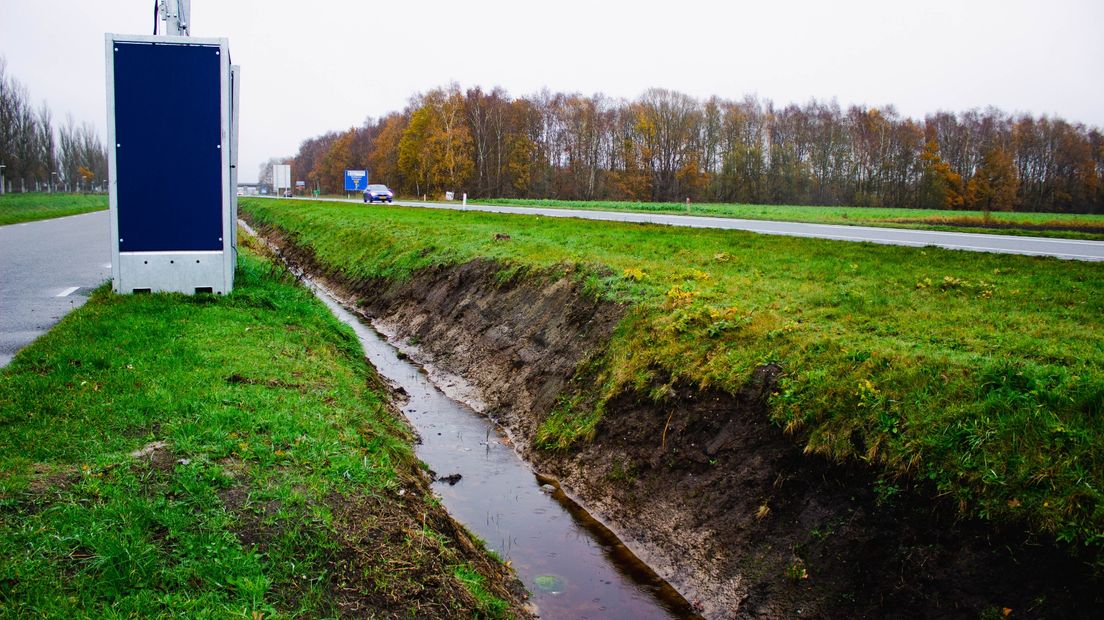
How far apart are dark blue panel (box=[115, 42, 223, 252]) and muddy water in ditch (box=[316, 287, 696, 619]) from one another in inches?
147

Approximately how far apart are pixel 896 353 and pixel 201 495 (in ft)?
17.2

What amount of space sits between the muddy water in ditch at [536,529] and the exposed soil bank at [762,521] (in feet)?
0.74

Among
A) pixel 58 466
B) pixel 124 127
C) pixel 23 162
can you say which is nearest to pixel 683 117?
pixel 23 162

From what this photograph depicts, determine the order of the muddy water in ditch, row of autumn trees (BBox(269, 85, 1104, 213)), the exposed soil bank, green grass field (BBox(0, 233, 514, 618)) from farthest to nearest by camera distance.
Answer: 1. row of autumn trees (BBox(269, 85, 1104, 213))
2. the muddy water in ditch
3. the exposed soil bank
4. green grass field (BBox(0, 233, 514, 618))

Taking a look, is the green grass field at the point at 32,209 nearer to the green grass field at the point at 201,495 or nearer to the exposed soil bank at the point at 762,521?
the green grass field at the point at 201,495

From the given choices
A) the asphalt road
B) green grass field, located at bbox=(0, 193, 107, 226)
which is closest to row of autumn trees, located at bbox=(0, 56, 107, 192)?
green grass field, located at bbox=(0, 193, 107, 226)

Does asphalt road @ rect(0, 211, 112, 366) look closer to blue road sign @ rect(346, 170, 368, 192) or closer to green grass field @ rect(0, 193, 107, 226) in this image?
green grass field @ rect(0, 193, 107, 226)

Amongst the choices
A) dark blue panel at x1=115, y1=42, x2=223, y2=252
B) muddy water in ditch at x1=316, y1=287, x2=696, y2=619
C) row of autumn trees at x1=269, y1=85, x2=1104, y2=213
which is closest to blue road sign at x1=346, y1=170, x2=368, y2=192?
row of autumn trees at x1=269, y1=85, x2=1104, y2=213

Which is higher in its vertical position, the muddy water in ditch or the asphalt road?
the asphalt road

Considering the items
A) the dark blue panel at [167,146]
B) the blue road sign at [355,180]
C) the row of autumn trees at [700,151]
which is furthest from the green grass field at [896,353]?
the blue road sign at [355,180]

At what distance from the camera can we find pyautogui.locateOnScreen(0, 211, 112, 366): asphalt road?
25.7 ft

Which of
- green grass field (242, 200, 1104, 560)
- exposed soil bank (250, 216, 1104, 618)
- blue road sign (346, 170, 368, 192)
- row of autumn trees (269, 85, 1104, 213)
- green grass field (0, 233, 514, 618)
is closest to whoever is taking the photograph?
green grass field (0, 233, 514, 618)

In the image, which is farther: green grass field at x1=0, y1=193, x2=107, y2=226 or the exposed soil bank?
green grass field at x1=0, y1=193, x2=107, y2=226

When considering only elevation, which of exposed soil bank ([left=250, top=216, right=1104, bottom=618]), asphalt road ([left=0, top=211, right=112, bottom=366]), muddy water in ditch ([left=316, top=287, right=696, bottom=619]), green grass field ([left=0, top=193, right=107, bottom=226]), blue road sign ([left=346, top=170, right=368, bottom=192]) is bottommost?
muddy water in ditch ([left=316, top=287, right=696, bottom=619])
